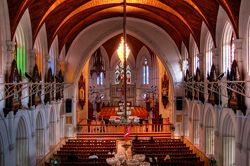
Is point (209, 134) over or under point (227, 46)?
under

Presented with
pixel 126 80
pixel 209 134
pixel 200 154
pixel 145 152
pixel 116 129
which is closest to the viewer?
pixel 126 80

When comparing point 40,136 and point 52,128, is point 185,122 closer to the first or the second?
point 52,128

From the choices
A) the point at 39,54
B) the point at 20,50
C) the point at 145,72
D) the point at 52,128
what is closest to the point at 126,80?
the point at 20,50

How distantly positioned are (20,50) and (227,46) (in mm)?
11878

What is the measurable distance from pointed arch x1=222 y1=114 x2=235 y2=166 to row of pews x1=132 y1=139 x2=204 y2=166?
5.25 feet

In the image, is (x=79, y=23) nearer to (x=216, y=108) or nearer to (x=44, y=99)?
(x=44, y=99)

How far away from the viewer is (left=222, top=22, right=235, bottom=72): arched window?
1307 centimetres

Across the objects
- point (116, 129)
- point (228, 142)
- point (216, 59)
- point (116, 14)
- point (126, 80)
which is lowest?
point (116, 129)

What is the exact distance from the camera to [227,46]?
13344 mm

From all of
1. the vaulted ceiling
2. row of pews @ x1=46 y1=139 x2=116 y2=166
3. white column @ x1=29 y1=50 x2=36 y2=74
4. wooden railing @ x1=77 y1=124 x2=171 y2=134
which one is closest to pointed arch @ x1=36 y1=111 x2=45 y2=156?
row of pews @ x1=46 y1=139 x2=116 y2=166

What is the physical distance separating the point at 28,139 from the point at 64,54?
395 inches

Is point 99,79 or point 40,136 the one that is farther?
point 99,79

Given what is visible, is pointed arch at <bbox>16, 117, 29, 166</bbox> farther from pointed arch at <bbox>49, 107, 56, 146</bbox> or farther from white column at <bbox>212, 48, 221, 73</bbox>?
white column at <bbox>212, 48, 221, 73</bbox>

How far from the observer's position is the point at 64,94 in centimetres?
2211
